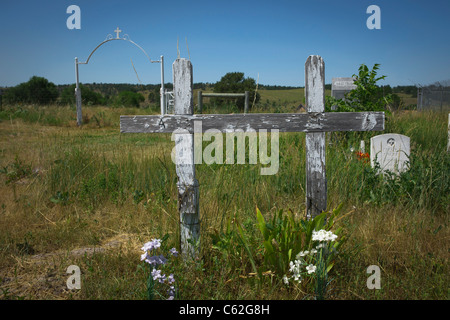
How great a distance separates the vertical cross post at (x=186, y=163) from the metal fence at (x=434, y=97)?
1726 centimetres

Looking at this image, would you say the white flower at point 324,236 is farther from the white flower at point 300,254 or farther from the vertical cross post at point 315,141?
the vertical cross post at point 315,141

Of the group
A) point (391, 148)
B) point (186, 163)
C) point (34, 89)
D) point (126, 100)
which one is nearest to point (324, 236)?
point (186, 163)

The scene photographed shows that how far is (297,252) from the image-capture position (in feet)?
8.56

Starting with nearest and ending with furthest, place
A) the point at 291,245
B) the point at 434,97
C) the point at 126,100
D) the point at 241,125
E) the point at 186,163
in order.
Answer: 1. the point at 291,245
2. the point at 186,163
3. the point at 241,125
4. the point at 434,97
5. the point at 126,100

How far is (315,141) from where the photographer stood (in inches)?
116

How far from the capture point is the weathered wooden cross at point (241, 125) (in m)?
2.88

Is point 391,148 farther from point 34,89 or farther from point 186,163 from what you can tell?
point 34,89

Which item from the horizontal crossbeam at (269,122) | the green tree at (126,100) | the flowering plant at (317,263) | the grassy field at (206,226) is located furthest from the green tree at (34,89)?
the flowering plant at (317,263)

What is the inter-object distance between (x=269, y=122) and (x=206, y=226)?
1.06m

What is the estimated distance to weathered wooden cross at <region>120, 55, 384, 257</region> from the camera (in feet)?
9.45

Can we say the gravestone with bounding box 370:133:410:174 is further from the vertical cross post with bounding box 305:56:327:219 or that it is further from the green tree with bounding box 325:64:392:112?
the vertical cross post with bounding box 305:56:327:219
